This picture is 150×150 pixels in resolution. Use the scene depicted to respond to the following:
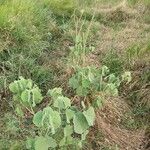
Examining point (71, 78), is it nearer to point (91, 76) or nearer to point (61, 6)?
point (91, 76)

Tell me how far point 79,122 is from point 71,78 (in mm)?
582

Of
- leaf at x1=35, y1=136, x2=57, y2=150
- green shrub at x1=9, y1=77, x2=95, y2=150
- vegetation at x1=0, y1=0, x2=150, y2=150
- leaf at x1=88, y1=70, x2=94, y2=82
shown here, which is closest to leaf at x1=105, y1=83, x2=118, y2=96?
vegetation at x1=0, y1=0, x2=150, y2=150

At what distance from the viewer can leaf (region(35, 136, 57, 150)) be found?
280 cm

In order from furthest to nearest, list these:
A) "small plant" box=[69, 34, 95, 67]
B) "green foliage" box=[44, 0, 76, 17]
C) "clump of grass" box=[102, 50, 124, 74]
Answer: "green foliage" box=[44, 0, 76, 17] < "clump of grass" box=[102, 50, 124, 74] < "small plant" box=[69, 34, 95, 67]

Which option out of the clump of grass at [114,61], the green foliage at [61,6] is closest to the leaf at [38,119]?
the clump of grass at [114,61]

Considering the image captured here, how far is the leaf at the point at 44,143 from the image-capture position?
280 centimetres

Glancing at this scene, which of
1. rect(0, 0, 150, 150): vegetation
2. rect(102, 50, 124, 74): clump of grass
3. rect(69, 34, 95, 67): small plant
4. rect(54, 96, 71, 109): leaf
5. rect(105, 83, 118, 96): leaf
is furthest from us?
rect(102, 50, 124, 74): clump of grass

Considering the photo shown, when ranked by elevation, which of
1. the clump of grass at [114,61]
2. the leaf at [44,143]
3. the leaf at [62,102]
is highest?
the leaf at [62,102]

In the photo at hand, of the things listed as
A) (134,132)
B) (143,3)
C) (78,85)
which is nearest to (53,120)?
(78,85)

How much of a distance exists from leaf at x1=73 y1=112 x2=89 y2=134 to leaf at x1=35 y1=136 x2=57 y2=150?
0.16m

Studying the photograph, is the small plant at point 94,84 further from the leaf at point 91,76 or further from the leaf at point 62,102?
the leaf at point 62,102

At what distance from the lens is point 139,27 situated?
17.5 ft

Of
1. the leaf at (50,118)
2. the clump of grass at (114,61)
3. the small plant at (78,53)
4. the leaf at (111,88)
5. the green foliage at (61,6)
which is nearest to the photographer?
the leaf at (50,118)

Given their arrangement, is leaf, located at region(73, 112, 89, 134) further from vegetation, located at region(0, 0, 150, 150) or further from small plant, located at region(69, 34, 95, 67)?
small plant, located at region(69, 34, 95, 67)
